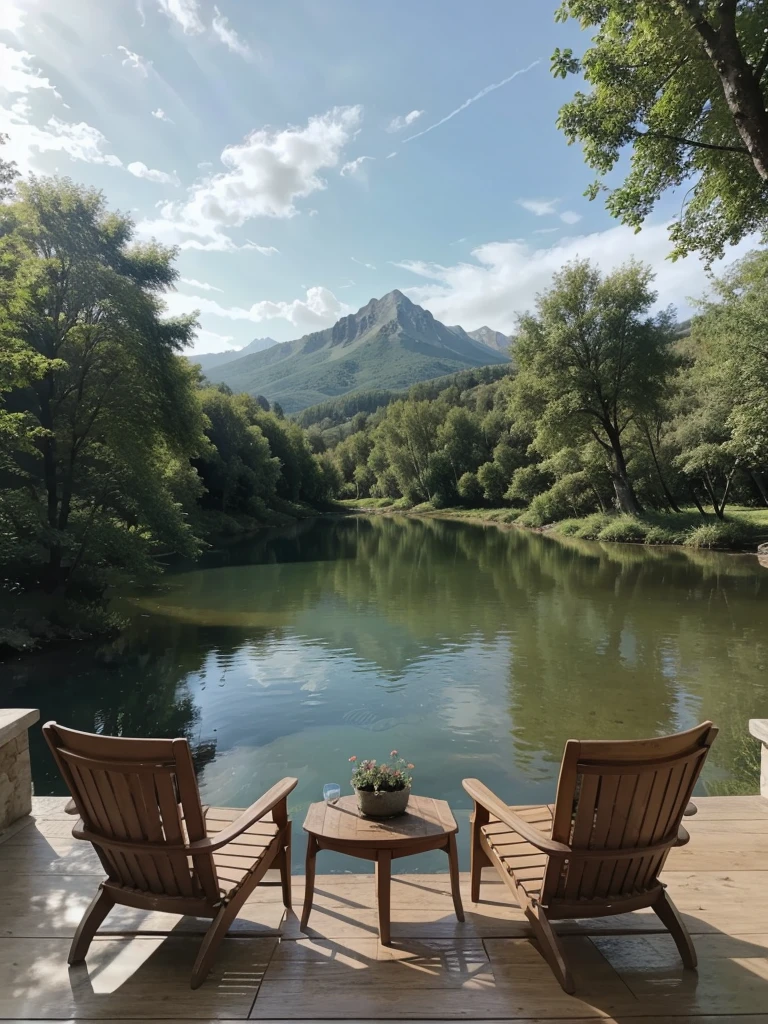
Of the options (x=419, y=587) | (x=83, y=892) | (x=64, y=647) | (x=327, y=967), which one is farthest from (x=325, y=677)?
(x=419, y=587)

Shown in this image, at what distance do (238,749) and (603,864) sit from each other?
593 centimetres

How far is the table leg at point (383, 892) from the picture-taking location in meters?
2.86

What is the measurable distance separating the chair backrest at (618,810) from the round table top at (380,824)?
652 millimetres

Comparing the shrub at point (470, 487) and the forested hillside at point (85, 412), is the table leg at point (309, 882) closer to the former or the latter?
the forested hillside at point (85, 412)

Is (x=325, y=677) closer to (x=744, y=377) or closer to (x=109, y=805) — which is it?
(x=109, y=805)

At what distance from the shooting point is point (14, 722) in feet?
13.1

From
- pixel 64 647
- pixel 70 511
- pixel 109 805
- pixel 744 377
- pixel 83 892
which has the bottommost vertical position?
pixel 64 647

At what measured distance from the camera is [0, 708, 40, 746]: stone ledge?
3.90 metres

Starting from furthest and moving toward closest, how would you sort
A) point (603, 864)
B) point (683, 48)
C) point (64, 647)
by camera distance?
point (64, 647) → point (683, 48) → point (603, 864)

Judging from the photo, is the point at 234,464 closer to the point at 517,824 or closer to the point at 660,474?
the point at 660,474

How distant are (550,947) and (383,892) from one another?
2.56 ft

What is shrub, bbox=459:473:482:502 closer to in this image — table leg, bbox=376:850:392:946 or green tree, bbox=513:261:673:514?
green tree, bbox=513:261:673:514

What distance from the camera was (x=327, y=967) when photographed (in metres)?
2.68

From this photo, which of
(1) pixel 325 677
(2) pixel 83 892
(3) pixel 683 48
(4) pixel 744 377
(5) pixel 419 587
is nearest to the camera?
(2) pixel 83 892
